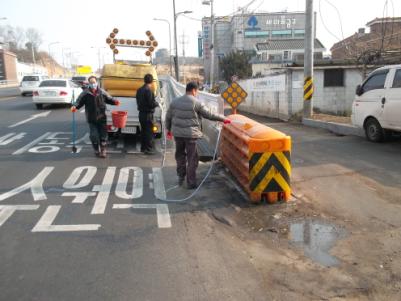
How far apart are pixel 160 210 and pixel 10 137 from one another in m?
8.21

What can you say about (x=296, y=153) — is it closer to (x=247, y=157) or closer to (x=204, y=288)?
(x=247, y=157)

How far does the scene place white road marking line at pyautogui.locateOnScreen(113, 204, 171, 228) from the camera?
5742 millimetres

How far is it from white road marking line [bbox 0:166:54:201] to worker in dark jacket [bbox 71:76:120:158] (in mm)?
1653

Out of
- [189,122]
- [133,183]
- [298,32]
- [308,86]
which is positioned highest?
[298,32]

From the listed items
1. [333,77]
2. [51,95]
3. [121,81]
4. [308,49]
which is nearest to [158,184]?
[121,81]

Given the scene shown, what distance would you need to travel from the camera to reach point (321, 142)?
40.0ft

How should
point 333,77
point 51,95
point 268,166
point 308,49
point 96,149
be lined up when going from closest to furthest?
point 268,166 < point 96,149 < point 308,49 < point 51,95 < point 333,77

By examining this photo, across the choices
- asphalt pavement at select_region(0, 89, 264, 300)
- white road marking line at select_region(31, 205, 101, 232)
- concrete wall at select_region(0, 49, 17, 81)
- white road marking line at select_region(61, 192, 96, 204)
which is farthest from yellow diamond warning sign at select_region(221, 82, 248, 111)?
concrete wall at select_region(0, 49, 17, 81)

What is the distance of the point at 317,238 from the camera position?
522 cm

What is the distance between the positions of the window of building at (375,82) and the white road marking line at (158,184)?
20.5 ft

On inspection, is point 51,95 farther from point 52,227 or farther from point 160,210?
point 52,227

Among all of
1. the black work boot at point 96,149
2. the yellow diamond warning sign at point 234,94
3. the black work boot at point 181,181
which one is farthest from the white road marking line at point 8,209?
the yellow diamond warning sign at point 234,94

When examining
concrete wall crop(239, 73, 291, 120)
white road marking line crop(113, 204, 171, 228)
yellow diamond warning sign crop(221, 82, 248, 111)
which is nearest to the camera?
white road marking line crop(113, 204, 171, 228)

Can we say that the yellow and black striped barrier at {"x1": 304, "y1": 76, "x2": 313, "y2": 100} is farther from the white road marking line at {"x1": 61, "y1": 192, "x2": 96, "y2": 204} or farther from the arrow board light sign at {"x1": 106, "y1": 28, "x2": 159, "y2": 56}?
the white road marking line at {"x1": 61, "y1": 192, "x2": 96, "y2": 204}
